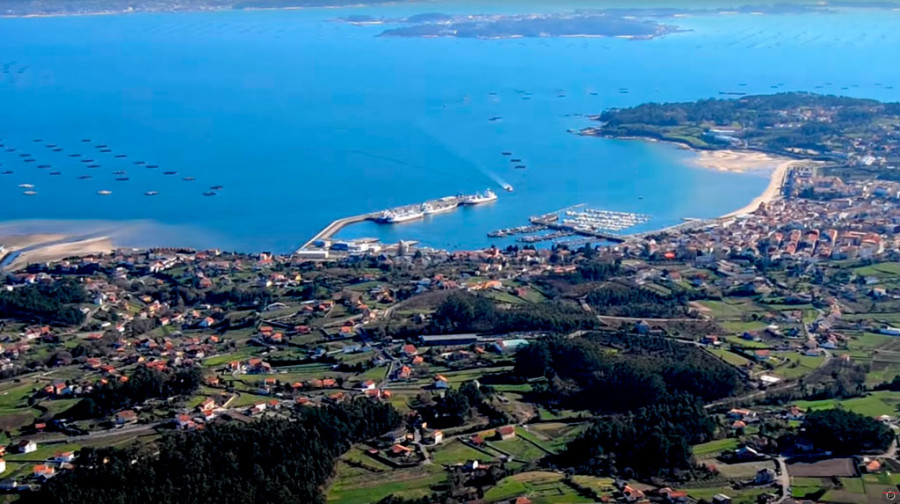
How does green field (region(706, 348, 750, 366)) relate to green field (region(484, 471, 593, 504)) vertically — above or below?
below

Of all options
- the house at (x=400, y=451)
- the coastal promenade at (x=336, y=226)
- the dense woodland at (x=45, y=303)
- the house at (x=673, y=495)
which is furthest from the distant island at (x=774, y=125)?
the house at (x=400, y=451)

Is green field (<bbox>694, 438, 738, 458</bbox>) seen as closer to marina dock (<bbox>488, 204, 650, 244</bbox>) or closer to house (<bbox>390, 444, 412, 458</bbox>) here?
house (<bbox>390, 444, 412, 458</bbox>)

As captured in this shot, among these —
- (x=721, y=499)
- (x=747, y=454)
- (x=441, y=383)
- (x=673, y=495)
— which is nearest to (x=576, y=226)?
(x=441, y=383)

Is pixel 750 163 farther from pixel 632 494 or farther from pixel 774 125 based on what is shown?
pixel 632 494

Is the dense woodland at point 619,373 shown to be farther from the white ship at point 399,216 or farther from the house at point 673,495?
the white ship at point 399,216

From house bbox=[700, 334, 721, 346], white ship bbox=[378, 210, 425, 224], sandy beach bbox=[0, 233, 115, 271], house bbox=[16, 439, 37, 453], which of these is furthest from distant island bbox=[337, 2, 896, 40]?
house bbox=[16, 439, 37, 453]
